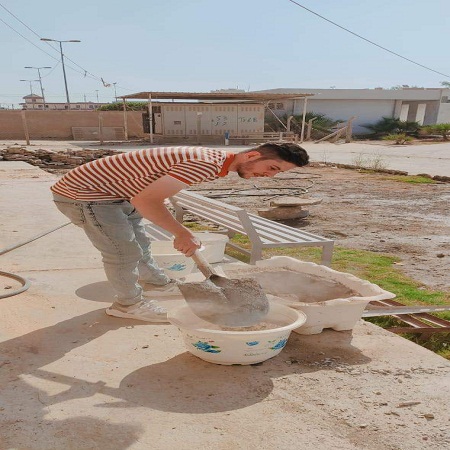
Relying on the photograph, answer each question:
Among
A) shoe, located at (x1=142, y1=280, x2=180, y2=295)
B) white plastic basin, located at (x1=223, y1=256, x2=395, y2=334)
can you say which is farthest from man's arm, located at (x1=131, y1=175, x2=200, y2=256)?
shoe, located at (x1=142, y1=280, x2=180, y2=295)

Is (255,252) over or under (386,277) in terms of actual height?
over

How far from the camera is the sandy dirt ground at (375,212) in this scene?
211 inches

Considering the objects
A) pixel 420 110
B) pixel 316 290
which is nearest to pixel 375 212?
pixel 316 290

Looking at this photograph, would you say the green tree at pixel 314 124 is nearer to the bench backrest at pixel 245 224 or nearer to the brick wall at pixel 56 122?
the brick wall at pixel 56 122

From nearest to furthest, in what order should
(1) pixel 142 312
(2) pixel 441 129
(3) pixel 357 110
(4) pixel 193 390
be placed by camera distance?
(4) pixel 193 390
(1) pixel 142 312
(2) pixel 441 129
(3) pixel 357 110

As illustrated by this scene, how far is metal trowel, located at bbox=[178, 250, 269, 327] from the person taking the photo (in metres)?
2.48

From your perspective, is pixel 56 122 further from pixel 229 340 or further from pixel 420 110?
pixel 420 110

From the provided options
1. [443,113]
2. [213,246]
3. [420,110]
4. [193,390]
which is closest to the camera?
[193,390]

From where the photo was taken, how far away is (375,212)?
8133 mm

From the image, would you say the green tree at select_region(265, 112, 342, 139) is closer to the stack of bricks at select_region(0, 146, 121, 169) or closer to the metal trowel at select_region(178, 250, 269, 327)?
the stack of bricks at select_region(0, 146, 121, 169)

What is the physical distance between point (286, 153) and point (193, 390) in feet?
4.11

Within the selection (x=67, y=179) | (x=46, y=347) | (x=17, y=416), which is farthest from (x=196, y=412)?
(x=67, y=179)

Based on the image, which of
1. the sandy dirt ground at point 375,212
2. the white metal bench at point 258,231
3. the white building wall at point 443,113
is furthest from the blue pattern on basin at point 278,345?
the white building wall at point 443,113

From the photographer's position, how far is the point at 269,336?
7.37 feet
